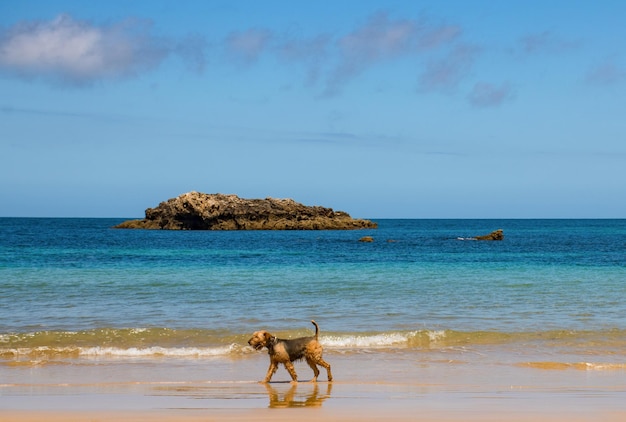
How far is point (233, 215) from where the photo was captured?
291 ft

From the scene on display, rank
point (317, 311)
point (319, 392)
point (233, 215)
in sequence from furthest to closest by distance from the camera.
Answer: point (233, 215)
point (317, 311)
point (319, 392)

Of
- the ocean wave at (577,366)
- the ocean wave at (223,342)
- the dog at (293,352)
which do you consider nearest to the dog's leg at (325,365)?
the dog at (293,352)

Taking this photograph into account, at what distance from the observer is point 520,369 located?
1202 cm

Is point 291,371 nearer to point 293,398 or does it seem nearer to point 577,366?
point 293,398

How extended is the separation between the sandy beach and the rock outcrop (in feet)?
246

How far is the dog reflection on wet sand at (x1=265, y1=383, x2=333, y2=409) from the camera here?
918 cm

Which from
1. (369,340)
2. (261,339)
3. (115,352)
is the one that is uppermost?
(261,339)

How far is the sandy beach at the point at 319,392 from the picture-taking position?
8.34 m

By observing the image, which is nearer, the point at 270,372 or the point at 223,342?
the point at 270,372

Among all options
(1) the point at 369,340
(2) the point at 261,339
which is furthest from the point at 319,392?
(1) the point at 369,340

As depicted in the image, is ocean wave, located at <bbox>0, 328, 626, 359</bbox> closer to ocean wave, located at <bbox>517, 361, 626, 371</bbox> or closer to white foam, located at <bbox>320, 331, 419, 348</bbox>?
white foam, located at <bbox>320, 331, 419, 348</bbox>

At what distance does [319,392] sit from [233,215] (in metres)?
79.1

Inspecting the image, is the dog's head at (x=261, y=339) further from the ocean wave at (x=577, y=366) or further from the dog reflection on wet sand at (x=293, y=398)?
the ocean wave at (x=577, y=366)

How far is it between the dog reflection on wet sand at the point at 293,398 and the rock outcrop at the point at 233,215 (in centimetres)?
7732
